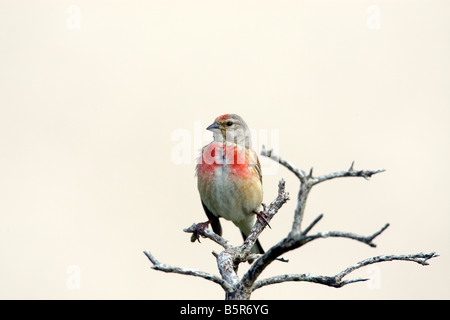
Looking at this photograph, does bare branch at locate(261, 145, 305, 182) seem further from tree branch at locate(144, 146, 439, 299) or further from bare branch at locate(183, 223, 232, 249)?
bare branch at locate(183, 223, 232, 249)

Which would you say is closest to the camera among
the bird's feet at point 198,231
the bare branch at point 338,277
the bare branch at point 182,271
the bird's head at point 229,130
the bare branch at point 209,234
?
the bare branch at point 182,271

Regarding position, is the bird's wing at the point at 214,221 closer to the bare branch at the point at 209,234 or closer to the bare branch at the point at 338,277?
the bare branch at the point at 209,234

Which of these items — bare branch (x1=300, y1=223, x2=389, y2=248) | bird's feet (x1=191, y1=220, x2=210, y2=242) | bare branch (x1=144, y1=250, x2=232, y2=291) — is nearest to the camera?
bare branch (x1=300, y1=223, x2=389, y2=248)

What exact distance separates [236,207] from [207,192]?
333 millimetres

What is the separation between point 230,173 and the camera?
209 inches

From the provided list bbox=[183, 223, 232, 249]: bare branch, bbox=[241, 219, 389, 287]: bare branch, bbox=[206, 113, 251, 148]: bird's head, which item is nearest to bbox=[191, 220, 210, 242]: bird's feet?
bbox=[183, 223, 232, 249]: bare branch

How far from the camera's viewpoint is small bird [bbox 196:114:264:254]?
530 centimetres

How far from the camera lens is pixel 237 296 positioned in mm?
2996

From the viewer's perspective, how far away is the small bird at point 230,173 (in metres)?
5.30

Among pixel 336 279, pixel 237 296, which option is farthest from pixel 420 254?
pixel 237 296

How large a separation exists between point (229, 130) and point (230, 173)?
1.55 feet

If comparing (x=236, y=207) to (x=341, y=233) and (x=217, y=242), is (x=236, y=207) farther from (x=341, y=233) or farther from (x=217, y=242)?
(x=341, y=233)

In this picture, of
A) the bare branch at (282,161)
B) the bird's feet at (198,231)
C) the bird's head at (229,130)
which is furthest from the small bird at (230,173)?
the bare branch at (282,161)

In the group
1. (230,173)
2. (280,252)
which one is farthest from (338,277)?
(230,173)
